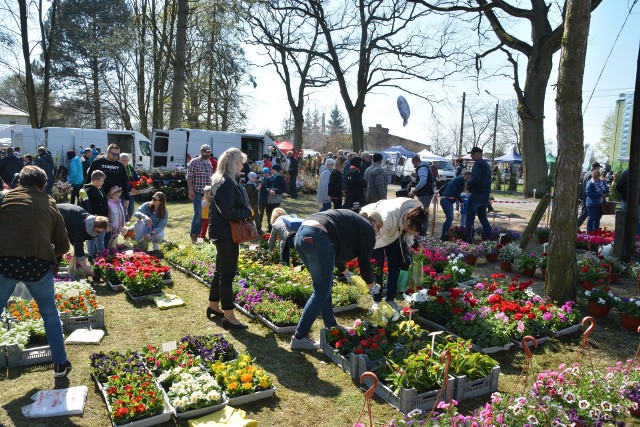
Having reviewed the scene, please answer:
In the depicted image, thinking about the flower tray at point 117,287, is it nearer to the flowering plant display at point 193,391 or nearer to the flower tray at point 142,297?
the flower tray at point 142,297

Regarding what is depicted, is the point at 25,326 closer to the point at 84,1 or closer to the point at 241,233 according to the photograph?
the point at 241,233

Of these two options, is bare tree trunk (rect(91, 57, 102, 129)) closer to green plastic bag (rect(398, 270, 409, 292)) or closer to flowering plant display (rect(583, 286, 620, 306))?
green plastic bag (rect(398, 270, 409, 292))

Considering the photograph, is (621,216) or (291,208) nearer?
(621,216)

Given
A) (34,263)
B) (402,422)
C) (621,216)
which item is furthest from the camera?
(621,216)

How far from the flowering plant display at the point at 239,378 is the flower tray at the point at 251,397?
4cm

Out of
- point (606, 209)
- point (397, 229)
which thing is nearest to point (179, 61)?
point (606, 209)

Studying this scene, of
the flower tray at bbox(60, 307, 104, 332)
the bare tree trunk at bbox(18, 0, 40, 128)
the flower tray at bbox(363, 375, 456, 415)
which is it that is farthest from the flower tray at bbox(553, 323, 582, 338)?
the bare tree trunk at bbox(18, 0, 40, 128)

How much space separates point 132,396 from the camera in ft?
12.1

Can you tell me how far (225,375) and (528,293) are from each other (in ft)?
13.4

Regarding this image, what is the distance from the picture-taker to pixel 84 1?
28797mm

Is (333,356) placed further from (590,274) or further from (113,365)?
(590,274)

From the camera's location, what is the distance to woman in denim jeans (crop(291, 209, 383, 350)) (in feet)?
14.9

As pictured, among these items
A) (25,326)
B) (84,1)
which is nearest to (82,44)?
(84,1)

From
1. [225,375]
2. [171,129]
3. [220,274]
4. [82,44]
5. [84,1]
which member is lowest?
[225,375]
